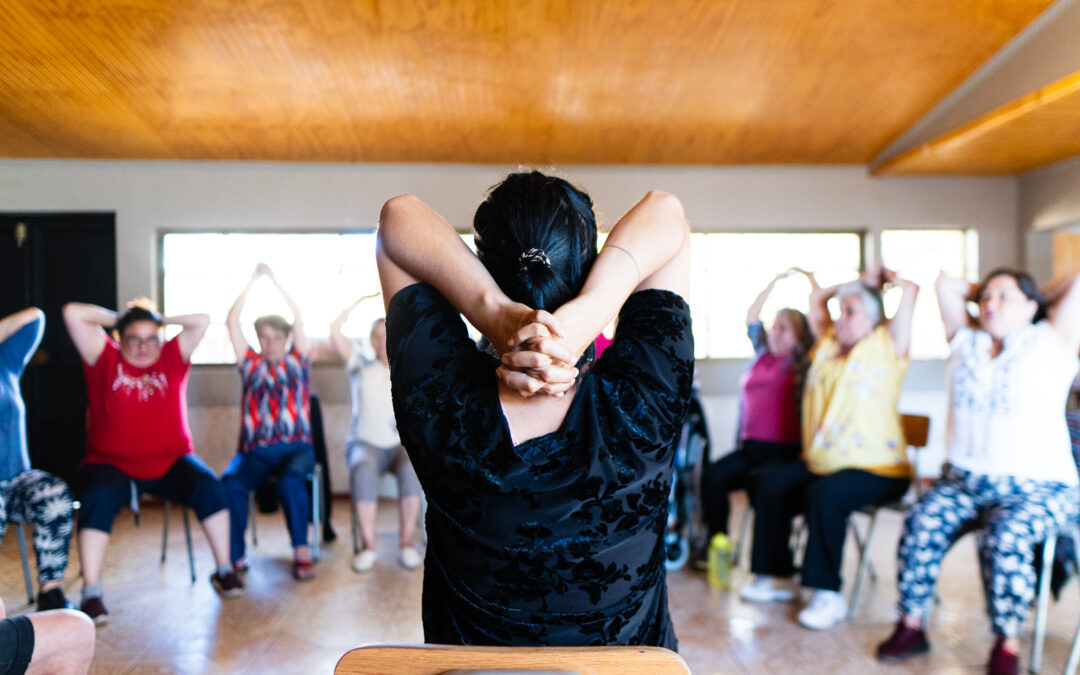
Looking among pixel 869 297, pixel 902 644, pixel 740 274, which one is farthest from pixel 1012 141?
pixel 902 644

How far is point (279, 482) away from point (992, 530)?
3129mm

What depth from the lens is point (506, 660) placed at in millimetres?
769

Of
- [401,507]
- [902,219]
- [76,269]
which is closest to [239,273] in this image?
[76,269]

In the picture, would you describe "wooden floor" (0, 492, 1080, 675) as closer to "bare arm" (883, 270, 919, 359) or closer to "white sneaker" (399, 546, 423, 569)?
"white sneaker" (399, 546, 423, 569)

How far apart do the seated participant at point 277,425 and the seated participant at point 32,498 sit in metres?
0.76

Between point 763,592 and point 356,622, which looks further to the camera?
point 763,592

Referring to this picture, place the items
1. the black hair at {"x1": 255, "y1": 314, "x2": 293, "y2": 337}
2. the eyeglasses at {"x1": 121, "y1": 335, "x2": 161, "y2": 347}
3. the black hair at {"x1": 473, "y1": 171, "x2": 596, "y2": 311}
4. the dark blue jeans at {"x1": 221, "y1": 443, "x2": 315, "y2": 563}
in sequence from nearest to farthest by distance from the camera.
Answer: the black hair at {"x1": 473, "y1": 171, "x2": 596, "y2": 311}, the eyeglasses at {"x1": 121, "y1": 335, "x2": 161, "y2": 347}, the dark blue jeans at {"x1": 221, "y1": 443, "x2": 315, "y2": 563}, the black hair at {"x1": 255, "y1": 314, "x2": 293, "y2": 337}

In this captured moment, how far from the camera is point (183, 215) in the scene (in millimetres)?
5672

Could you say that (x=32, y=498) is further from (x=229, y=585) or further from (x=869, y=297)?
(x=869, y=297)

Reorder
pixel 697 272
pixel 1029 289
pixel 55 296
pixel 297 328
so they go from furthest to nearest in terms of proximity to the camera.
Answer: pixel 697 272, pixel 55 296, pixel 297 328, pixel 1029 289

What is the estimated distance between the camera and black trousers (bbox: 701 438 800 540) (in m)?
3.87

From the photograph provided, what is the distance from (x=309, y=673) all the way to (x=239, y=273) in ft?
12.6

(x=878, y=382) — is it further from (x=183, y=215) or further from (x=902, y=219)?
(x=183, y=215)

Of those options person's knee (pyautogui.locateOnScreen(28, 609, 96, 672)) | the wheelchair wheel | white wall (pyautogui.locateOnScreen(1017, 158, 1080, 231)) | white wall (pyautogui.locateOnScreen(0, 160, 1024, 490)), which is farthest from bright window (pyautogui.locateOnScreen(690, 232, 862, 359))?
person's knee (pyautogui.locateOnScreen(28, 609, 96, 672))
